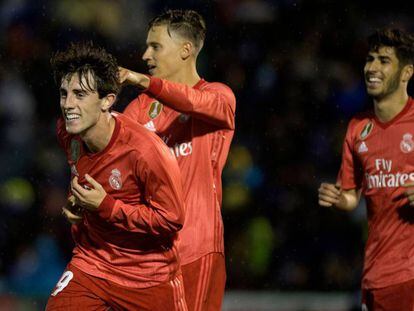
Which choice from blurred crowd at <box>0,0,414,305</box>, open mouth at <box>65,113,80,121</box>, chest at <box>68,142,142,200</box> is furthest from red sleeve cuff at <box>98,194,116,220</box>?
blurred crowd at <box>0,0,414,305</box>

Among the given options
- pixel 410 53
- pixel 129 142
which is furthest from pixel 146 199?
pixel 410 53

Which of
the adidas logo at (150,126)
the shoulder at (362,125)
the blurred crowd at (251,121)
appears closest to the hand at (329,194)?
the shoulder at (362,125)

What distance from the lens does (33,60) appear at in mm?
8180

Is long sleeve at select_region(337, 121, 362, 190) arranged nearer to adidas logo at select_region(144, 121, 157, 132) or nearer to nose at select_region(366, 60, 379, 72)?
nose at select_region(366, 60, 379, 72)

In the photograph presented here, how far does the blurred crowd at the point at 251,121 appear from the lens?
25.8 ft

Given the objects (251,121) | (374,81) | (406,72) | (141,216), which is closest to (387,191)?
(374,81)

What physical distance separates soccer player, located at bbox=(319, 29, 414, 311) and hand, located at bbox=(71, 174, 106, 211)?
144 centimetres

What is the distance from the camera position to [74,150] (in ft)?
14.3

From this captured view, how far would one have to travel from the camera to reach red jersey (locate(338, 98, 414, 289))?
16.9 feet

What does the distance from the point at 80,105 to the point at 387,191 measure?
181 cm

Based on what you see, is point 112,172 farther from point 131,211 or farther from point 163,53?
point 163,53

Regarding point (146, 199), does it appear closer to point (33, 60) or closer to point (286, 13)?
point (33, 60)

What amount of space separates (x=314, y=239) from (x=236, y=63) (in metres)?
1.57

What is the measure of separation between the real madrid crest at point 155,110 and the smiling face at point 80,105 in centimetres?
79
